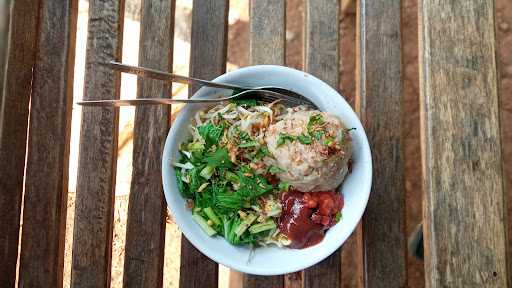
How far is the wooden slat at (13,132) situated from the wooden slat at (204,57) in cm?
43

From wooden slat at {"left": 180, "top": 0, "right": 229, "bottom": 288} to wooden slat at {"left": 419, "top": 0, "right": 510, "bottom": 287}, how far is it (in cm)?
50

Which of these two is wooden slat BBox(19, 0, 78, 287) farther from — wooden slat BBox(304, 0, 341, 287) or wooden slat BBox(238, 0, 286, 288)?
wooden slat BBox(304, 0, 341, 287)

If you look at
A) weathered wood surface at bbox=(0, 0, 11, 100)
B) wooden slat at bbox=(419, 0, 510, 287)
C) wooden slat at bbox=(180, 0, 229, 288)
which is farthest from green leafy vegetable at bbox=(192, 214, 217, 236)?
weathered wood surface at bbox=(0, 0, 11, 100)

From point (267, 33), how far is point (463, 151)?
55 centimetres

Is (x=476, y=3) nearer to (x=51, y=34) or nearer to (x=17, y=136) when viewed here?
(x=51, y=34)

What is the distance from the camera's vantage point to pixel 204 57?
4.04 ft

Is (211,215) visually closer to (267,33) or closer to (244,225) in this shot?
(244,225)

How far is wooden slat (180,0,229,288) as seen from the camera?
121 centimetres

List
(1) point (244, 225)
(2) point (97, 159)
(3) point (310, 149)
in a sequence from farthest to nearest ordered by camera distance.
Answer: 1. (2) point (97, 159)
2. (1) point (244, 225)
3. (3) point (310, 149)

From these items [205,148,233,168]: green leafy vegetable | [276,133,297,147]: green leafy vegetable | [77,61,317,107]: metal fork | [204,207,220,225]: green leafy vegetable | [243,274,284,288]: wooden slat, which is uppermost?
[77,61,317,107]: metal fork

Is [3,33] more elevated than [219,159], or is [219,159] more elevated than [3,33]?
[3,33]

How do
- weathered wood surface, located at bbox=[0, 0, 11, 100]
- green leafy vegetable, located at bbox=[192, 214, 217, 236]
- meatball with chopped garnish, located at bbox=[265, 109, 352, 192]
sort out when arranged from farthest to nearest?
weathered wood surface, located at bbox=[0, 0, 11, 100]
green leafy vegetable, located at bbox=[192, 214, 217, 236]
meatball with chopped garnish, located at bbox=[265, 109, 352, 192]

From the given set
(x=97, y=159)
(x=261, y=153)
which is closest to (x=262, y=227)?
(x=261, y=153)

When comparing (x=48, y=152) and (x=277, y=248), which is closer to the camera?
(x=277, y=248)
